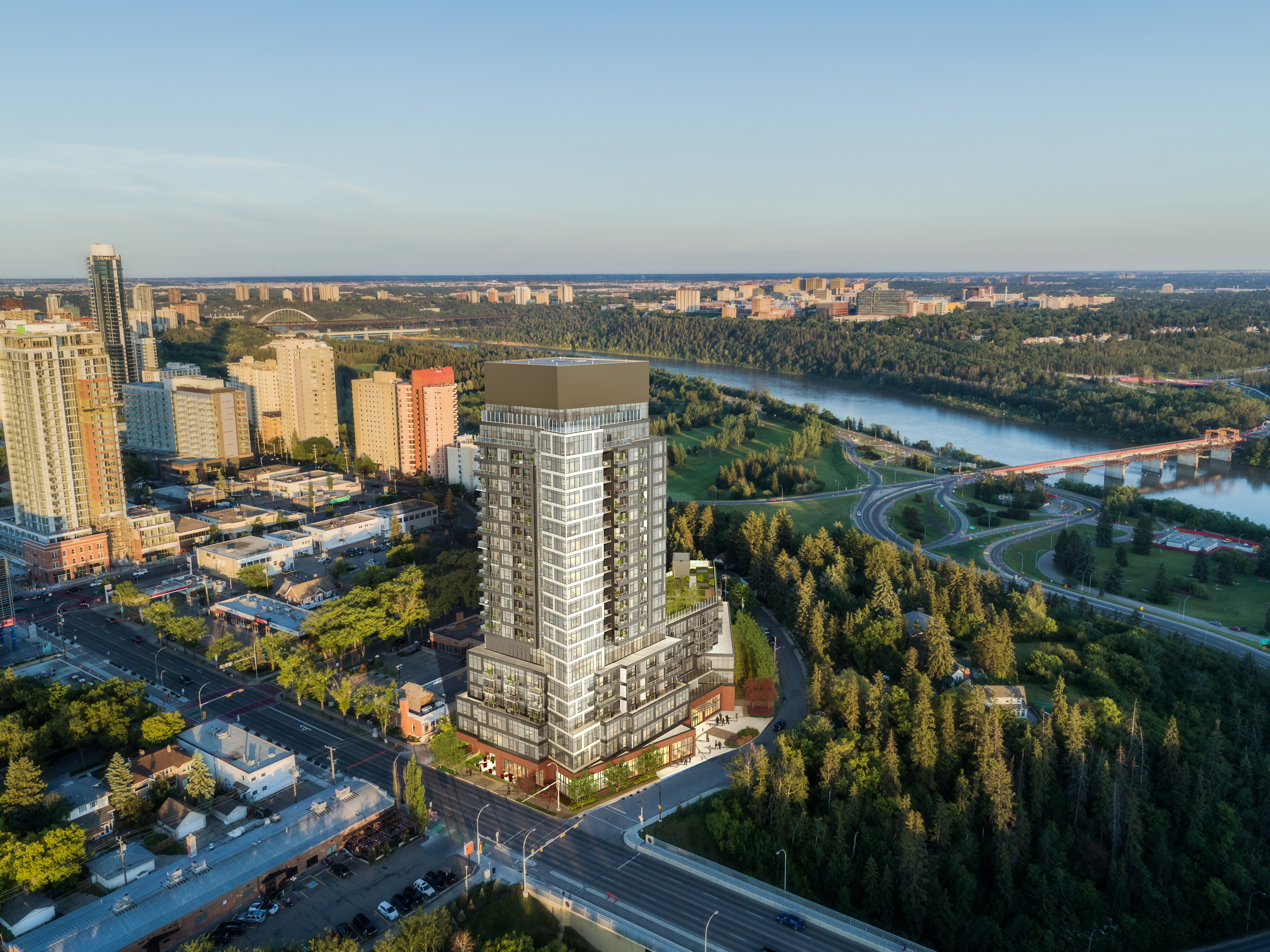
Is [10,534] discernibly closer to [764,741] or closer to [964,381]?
[764,741]

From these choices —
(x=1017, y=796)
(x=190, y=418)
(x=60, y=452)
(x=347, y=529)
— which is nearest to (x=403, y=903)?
(x=1017, y=796)

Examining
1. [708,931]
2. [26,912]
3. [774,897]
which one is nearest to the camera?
[26,912]

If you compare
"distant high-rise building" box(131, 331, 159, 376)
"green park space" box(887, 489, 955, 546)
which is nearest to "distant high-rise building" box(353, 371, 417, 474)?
"green park space" box(887, 489, 955, 546)

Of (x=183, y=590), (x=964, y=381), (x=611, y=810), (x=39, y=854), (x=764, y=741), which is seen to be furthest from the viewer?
(x=964, y=381)

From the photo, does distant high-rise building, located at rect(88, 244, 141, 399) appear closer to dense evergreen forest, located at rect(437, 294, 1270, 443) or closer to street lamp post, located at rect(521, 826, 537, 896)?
dense evergreen forest, located at rect(437, 294, 1270, 443)

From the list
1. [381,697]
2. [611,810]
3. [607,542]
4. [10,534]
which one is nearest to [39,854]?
[381,697]

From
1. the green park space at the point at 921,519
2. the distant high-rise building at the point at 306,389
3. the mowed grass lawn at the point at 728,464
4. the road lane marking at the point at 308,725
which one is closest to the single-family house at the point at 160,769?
the road lane marking at the point at 308,725

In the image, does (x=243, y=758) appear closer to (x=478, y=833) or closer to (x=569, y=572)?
(x=478, y=833)
